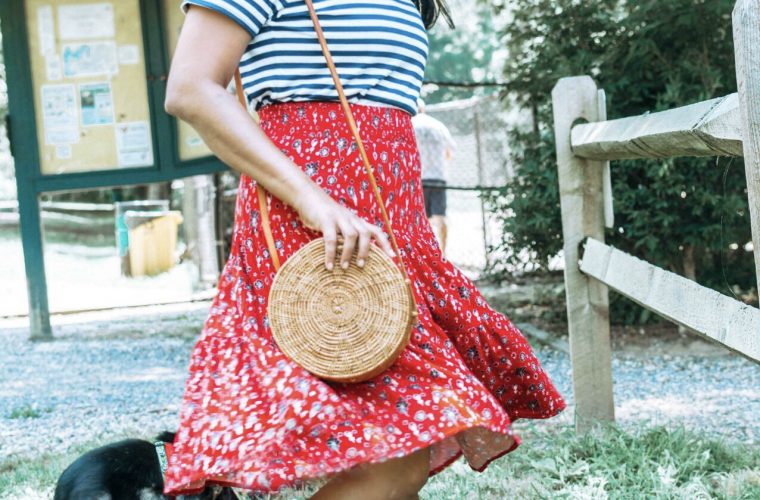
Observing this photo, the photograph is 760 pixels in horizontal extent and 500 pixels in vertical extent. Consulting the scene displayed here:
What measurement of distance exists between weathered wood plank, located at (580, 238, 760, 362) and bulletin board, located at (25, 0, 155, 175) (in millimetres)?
4650

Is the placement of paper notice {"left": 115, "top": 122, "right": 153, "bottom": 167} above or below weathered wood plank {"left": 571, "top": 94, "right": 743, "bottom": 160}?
above

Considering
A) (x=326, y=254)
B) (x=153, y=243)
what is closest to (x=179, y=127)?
(x=153, y=243)

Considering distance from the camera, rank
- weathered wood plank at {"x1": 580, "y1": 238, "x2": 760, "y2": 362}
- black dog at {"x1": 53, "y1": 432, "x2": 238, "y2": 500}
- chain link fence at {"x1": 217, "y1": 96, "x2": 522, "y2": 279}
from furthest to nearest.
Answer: chain link fence at {"x1": 217, "y1": 96, "x2": 522, "y2": 279}
black dog at {"x1": 53, "y1": 432, "x2": 238, "y2": 500}
weathered wood plank at {"x1": 580, "y1": 238, "x2": 760, "y2": 362}

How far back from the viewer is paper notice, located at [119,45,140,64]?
731 centimetres

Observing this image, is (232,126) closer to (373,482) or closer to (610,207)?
(373,482)

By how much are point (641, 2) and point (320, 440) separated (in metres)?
4.94

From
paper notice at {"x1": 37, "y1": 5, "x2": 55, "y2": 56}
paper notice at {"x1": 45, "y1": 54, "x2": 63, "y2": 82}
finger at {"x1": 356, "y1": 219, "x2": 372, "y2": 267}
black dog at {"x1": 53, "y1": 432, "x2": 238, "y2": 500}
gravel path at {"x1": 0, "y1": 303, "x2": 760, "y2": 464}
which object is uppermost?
paper notice at {"x1": 37, "y1": 5, "x2": 55, "y2": 56}

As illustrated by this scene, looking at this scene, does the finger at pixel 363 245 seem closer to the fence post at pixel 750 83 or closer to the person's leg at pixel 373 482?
the person's leg at pixel 373 482

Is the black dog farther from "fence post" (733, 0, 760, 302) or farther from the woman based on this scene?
"fence post" (733, 0, 760, 302)

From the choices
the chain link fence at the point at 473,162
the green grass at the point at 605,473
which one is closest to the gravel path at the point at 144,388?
the green grass at the point at 605,473

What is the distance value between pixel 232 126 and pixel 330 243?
25cm

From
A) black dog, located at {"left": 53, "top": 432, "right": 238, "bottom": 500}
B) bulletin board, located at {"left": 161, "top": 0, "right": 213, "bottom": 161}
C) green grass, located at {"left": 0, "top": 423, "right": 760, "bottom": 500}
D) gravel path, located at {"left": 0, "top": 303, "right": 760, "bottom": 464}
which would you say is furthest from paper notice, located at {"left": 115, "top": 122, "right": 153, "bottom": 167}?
black dog, located at {"left": 53, "top": 432, "right": 238, "bottom": 500}

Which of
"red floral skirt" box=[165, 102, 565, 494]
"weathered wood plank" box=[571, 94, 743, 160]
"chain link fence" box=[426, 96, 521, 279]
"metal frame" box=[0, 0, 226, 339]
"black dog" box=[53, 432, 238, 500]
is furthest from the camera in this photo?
"chain link fence" box=[426, 96, 521, 279]

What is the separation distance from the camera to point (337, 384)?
1.61 m
